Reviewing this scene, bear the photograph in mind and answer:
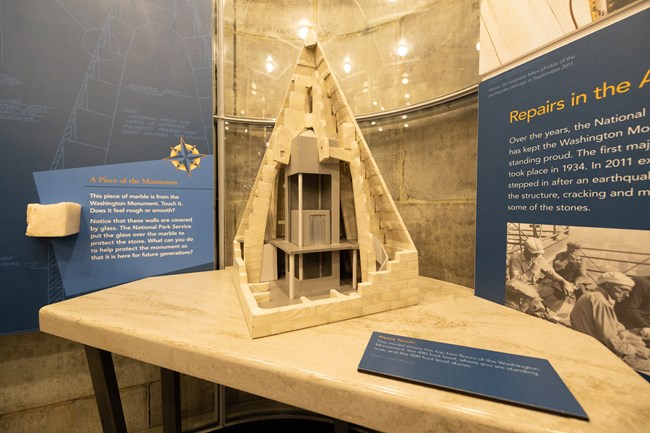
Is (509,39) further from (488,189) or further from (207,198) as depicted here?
(207,198)

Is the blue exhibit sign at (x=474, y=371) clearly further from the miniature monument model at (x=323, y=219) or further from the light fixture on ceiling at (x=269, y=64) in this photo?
the light fixture on ceiling at (x=269, y=64)

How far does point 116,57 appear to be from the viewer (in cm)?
133

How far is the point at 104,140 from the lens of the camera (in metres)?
1.32

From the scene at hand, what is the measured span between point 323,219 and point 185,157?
2.94 ft

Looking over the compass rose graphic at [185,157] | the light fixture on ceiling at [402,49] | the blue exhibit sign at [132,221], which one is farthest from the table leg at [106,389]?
the light fixture on ceiling at [402,49]

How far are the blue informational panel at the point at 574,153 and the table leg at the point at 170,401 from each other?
52.6 inches

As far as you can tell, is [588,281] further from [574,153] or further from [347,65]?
[347,65]

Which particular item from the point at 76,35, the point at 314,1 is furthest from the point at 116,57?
the point at 314,1

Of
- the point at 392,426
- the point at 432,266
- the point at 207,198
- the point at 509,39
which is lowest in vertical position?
the point at 392,426

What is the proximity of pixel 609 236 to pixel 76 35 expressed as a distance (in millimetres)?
2160

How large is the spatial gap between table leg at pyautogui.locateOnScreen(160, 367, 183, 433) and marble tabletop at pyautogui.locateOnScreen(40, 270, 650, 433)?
1.11 ft

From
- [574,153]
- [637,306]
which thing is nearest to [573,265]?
[637,306]

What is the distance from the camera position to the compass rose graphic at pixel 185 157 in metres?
1.46

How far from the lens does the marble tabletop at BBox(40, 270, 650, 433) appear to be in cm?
52
